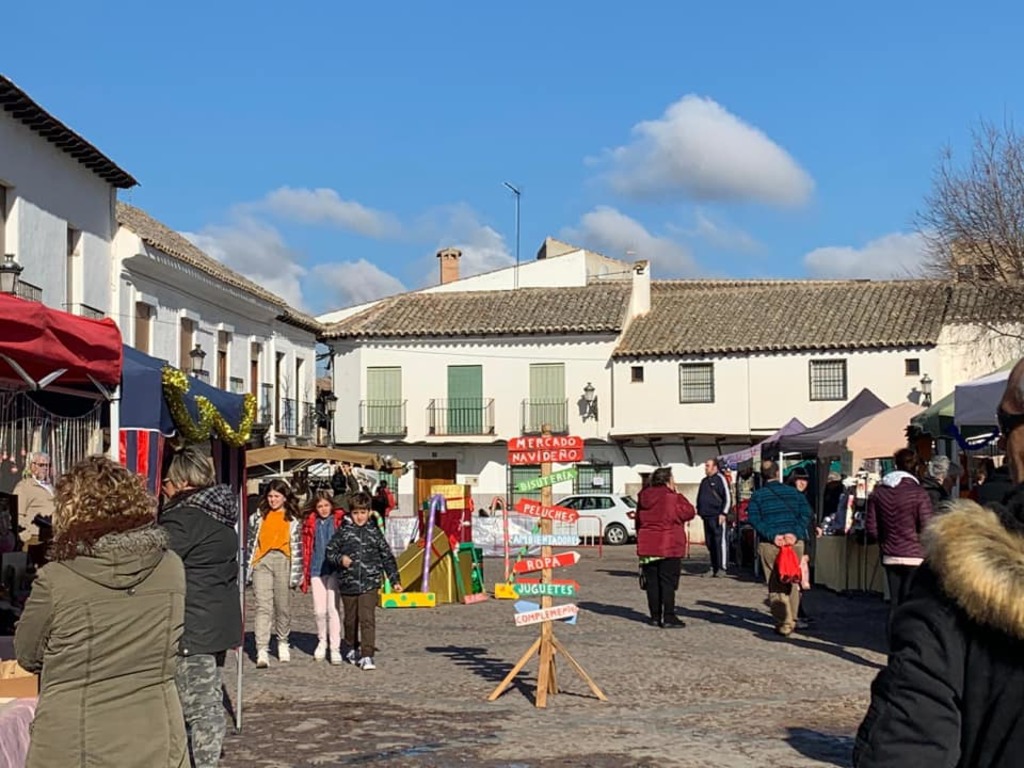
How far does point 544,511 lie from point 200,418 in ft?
8.80

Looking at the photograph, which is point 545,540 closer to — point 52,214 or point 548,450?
point 548,450

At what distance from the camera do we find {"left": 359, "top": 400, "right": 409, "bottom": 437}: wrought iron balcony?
45.3 m

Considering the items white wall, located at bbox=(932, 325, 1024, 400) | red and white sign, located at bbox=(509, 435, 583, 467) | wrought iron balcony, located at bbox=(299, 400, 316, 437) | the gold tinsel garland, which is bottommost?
red and white sign, located at bbox=(509, 435, 583, 467)

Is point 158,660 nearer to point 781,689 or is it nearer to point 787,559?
point 781,689

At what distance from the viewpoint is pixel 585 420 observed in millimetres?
43906

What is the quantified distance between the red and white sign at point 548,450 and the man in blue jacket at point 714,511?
11.8 metres

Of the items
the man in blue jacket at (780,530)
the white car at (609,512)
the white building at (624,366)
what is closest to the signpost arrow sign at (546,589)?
the man in blue jacket at (780,530)

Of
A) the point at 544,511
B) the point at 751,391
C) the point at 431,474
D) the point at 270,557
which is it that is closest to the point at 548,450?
the point at 544,511

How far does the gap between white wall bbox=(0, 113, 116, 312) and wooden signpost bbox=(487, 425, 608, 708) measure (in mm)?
15688

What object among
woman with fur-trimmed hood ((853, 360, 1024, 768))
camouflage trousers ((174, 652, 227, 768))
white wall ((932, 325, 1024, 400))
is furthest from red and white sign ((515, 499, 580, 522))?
white wall ((932, 325, 1024, 400))

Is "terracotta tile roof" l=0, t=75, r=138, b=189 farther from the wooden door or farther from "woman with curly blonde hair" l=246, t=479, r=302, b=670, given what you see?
the wooden door

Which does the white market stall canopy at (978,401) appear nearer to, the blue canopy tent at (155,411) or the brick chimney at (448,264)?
the blue canopy tent at (155,411)

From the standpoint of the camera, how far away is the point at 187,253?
34.1 m

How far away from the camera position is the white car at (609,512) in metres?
37.3
